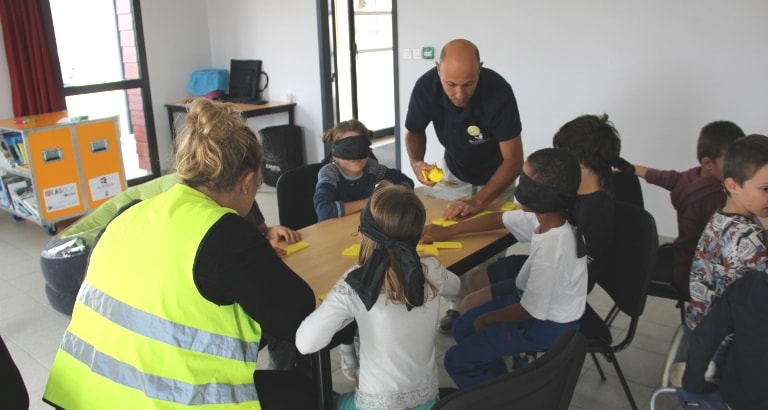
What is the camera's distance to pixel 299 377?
177cm

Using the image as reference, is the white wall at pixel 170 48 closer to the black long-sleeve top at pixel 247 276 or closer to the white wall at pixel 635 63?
the white wall at pixel 635 63

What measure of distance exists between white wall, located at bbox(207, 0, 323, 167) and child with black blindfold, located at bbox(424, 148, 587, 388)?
14.3 ft

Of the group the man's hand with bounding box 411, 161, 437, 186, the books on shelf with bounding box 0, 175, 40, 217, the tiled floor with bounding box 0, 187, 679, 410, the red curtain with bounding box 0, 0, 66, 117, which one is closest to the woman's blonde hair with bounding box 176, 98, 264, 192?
the man's hand with bounding box 411, 161, 437, 186

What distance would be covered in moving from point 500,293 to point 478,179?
797mm

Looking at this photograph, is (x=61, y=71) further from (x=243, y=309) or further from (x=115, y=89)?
(x=243, y=309)

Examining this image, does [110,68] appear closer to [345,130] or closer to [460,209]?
[345,130]

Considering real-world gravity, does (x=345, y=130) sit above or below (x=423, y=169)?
above


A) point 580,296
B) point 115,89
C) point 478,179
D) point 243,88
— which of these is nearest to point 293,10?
point 243,88

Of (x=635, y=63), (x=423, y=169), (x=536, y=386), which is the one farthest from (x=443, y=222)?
(x=635, y=63)

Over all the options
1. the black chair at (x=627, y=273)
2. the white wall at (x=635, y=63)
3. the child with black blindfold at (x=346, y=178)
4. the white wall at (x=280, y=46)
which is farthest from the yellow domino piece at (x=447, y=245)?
the white wall at (x=280, y=46)

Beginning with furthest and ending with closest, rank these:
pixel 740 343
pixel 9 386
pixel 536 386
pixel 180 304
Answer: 1. pixel 740 343
2. pixel 9 386
3. pixel 180 304
4. pixel 536 386

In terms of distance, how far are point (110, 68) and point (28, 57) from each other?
36.6 inches

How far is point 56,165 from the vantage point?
468 cm

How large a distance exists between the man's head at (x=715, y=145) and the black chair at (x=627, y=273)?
0.70m
